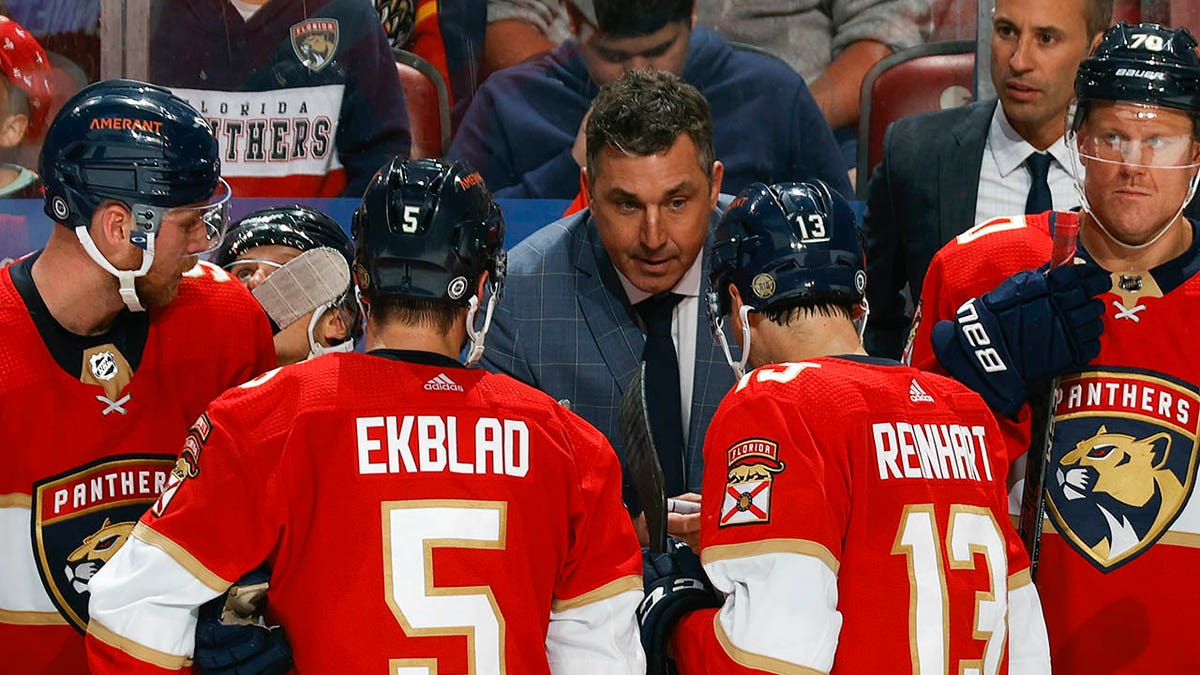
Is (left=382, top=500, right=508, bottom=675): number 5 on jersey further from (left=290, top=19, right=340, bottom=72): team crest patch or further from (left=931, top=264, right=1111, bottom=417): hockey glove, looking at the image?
(left=290, top=19, right=340, bottom=72): team crest patch

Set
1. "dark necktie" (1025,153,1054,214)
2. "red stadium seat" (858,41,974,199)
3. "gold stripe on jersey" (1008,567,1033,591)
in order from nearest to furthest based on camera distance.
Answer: "gold stripe on jersey" (1008,567,1033,591), "dark necktie" (1025,153,1054,214), "red stadium seat" (858,41,974,199)

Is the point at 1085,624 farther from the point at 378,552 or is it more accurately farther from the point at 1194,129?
the point at 378,552

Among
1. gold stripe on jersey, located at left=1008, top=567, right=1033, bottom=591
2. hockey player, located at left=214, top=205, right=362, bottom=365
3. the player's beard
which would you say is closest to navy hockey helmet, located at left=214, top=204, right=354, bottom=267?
hockey player, located at left=214, top=205, right=362, bottom=365

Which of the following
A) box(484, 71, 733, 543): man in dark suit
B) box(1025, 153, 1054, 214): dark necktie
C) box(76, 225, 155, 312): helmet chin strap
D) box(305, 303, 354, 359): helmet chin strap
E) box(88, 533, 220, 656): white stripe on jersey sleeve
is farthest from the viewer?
box(1025, 153, 1054, 214): dark necktie

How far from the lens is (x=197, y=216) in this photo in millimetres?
2521

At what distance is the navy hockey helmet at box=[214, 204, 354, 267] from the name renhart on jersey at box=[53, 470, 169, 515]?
3.08 ft

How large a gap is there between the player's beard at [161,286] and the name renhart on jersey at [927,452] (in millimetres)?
1312

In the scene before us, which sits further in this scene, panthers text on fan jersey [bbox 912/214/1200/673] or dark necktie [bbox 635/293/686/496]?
dark necktie [bbox 635/293/686/496]

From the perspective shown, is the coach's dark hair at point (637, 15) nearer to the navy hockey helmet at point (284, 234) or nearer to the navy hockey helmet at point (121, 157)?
the navy hockey helmet at point (284, 234)

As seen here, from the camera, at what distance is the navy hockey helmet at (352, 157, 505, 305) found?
2.14 metres

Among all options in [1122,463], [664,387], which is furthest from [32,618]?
[1122,463]

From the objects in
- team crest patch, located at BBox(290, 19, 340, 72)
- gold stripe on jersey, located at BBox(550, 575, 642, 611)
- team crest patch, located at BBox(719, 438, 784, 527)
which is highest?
team crest patch, located at BBox(290, 19, 340, 72)

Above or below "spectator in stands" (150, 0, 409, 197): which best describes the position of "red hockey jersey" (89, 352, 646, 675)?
below

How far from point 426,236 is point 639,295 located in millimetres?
1245
